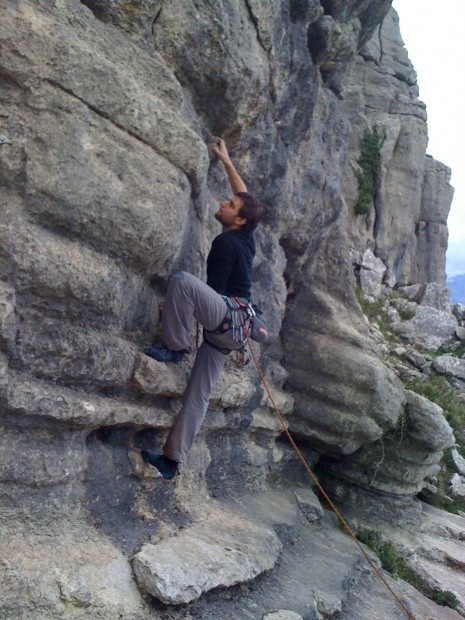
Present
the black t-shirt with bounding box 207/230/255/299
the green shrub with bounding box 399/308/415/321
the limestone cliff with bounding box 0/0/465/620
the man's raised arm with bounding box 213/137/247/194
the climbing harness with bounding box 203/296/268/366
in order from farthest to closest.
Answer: the green shrub with bounding box 399/308/415/321 < the man's raised arm with bounding box 213/137/247/194 < the black t-shirt with bounding box 207/230/255/299 < the climbing harness with bounding box 203/296/268/366 < the limestone cliff with bounding box 0/0/465/620

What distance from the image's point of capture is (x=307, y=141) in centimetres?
1083

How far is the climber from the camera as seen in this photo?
21.2 feet

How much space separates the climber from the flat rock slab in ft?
2.55

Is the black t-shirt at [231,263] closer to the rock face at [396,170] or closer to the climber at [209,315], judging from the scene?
the climber at [209,315]

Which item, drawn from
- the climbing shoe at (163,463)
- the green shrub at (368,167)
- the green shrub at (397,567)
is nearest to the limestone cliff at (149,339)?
the climbing shoe at (163,463)

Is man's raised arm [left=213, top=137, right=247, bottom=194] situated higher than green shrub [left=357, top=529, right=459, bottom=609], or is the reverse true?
man's raised arm [left=213, top=137, right=247, bottom=194]

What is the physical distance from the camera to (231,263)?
23.0 feet

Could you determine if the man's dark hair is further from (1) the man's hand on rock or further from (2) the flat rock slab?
(2) the flat rock slab

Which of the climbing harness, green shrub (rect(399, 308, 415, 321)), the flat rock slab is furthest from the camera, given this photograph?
green shrub (rect(399, 308, 415, 321))

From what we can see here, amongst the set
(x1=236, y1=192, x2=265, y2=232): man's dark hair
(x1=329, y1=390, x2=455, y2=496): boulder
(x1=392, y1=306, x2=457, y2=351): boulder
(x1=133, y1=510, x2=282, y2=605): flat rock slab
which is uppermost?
(x1=392, y1=306, x2=457, y2=351): boulder

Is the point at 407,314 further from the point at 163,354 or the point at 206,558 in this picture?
the point at 206,558

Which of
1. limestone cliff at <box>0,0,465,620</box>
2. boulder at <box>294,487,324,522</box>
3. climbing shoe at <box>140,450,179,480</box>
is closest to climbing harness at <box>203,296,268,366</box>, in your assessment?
limestone cliff at <box>0,0,465,620</box>

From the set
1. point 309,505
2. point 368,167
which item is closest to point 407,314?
point 368,167

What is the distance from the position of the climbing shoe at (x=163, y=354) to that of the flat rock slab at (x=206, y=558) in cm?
179
